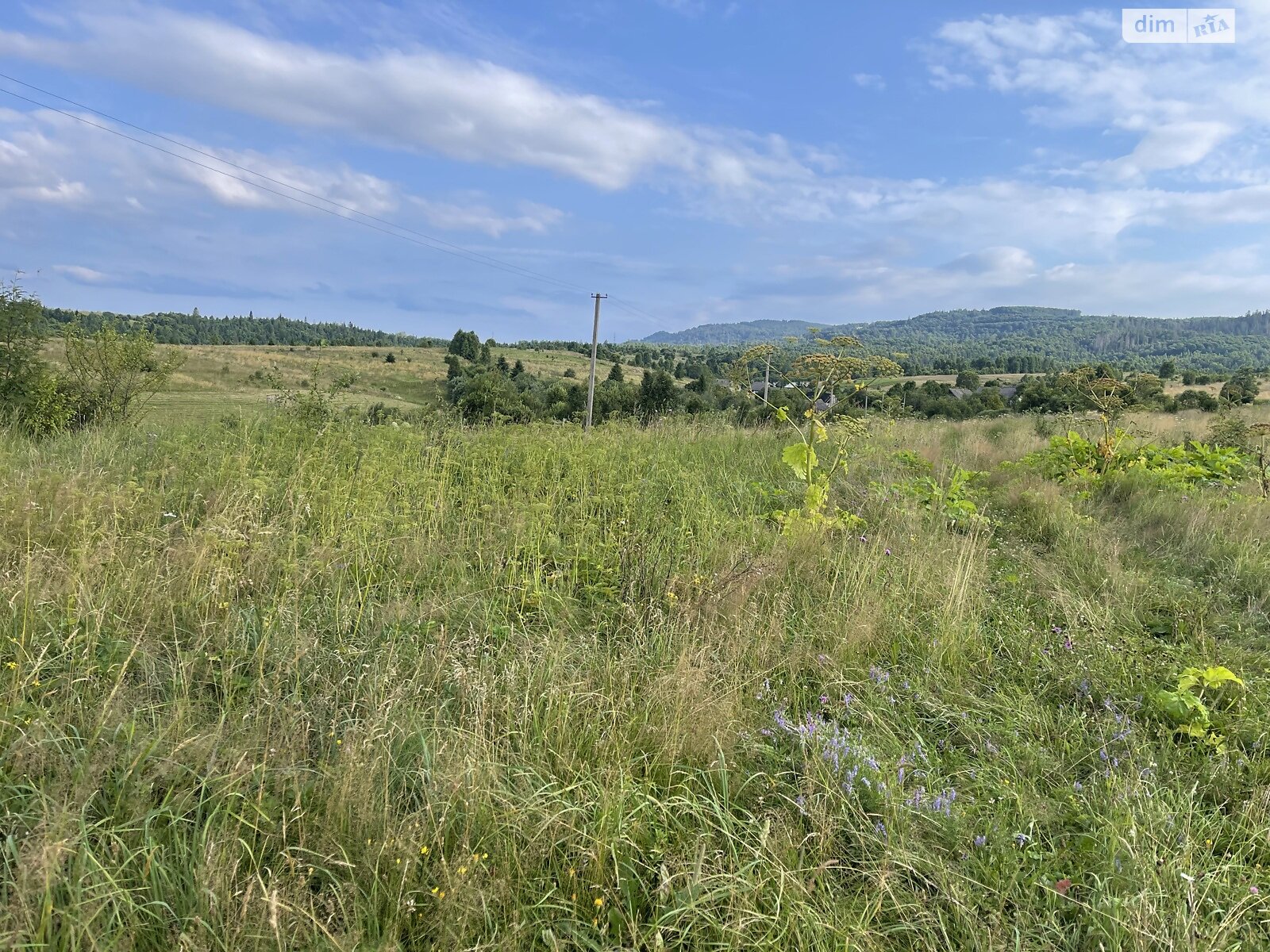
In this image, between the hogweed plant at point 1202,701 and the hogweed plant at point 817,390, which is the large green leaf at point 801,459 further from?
the hogweed plant at point 1202,701

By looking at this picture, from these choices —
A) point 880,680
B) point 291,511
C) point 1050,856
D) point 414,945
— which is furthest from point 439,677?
point 291,511

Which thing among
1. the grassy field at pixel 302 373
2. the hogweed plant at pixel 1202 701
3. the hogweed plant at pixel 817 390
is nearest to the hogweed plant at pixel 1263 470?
the hogweed plant at pixel 817 390

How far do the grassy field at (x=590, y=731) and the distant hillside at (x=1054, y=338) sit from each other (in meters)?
41.6

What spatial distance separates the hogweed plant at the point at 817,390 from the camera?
4.93m

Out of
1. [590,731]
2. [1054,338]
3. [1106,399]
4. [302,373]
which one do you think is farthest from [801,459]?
[1054,338]

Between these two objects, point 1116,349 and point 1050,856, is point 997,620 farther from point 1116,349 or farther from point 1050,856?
point 1116,349

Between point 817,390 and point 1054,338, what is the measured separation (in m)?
114

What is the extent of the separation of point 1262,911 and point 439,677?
9.05 ft

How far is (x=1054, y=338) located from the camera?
317 ft

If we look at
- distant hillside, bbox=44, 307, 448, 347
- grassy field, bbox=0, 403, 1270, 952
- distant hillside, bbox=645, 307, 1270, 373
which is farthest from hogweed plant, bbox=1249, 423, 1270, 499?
distant hillside, bbox=44, 307, 448, 347

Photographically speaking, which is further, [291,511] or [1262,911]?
[291,511]

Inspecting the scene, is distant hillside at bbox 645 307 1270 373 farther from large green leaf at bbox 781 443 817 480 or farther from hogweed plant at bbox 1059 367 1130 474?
large green leaf at bbox 781 443 817 480

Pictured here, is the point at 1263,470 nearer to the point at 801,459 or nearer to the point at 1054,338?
the point at 801,459

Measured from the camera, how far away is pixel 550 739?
7.38 feet
